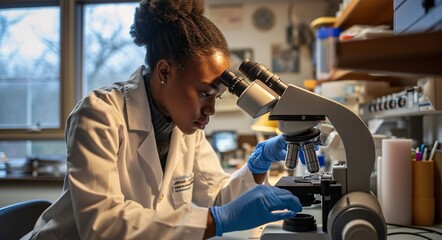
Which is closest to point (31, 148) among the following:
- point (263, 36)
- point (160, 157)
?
point (263, 36)

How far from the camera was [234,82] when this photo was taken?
1019mm

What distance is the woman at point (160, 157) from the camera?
3.08 ft

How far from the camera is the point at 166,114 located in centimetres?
128

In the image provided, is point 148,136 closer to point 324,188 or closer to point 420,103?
point 324,188

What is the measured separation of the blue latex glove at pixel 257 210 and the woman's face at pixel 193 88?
328 millimetres

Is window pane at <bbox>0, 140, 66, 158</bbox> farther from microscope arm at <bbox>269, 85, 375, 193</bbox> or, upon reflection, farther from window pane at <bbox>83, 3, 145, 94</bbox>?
microscope arm at <bbox>269, 85, 375, 193</bbox>

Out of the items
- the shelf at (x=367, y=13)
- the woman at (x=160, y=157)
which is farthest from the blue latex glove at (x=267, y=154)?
the shelf at (x=367, y=13)

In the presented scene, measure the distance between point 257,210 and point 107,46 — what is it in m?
2.68

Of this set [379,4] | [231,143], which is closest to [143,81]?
[379,4]

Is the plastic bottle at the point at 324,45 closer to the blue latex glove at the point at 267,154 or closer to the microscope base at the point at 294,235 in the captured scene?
the blue latex glove at the point at 267,154

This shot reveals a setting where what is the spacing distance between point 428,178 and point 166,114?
0.88m

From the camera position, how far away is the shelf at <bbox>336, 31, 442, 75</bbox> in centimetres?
62

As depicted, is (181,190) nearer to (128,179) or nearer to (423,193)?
(128,179)

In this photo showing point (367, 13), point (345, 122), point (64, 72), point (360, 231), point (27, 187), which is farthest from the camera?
point (64, 72)
